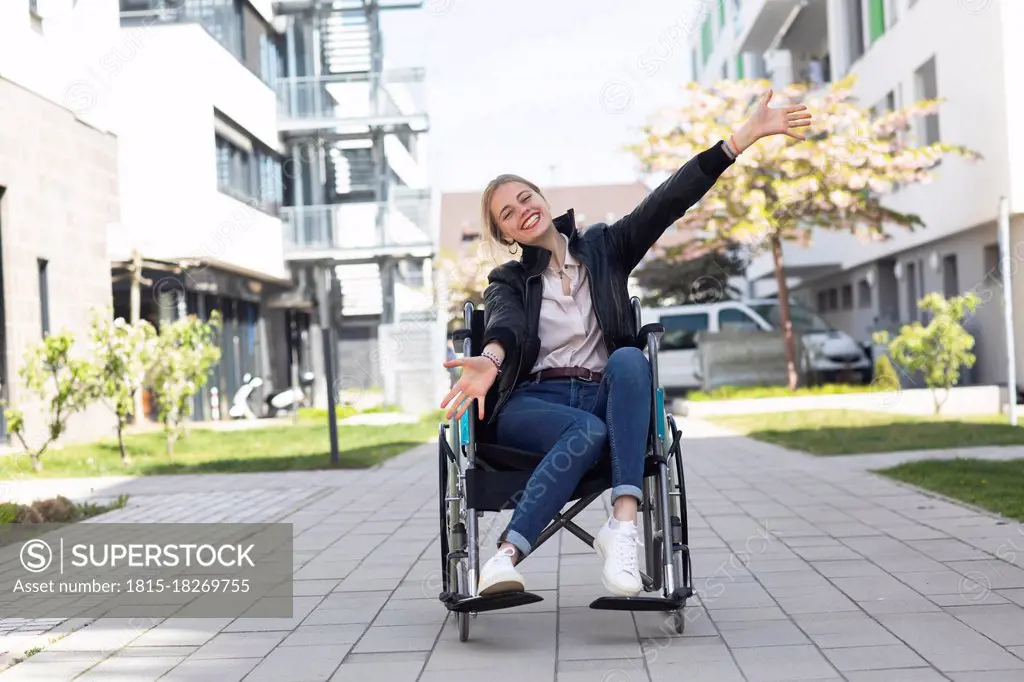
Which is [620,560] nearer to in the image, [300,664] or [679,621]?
[679,621]

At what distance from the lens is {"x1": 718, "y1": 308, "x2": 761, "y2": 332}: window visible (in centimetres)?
2511

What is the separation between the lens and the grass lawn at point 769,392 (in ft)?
66.7

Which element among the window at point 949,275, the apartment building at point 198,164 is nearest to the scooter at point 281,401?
the apartment building at point 198,164

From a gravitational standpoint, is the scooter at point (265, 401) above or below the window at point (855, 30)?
below

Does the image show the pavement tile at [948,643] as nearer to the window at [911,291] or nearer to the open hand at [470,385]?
the open hand at [470,385]

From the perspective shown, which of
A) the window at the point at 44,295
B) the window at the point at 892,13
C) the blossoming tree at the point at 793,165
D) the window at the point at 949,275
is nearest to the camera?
the window at the point at 44,295

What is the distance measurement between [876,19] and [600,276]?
2143 cm

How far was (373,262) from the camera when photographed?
28672 millimetres

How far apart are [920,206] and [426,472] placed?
535 inches

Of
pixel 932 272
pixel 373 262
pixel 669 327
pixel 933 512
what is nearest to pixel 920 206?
pixel 932 272

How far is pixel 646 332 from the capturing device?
4.70 meters

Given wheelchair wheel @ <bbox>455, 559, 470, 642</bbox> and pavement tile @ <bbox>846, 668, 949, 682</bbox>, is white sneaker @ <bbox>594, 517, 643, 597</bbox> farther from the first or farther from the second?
pavement tile @ <bbox>846, 668, 949, 682</bbox>

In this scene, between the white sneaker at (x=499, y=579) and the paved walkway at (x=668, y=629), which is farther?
the white sneaker at (x=499, y=579)

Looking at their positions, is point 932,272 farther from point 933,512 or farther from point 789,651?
point 789,651
